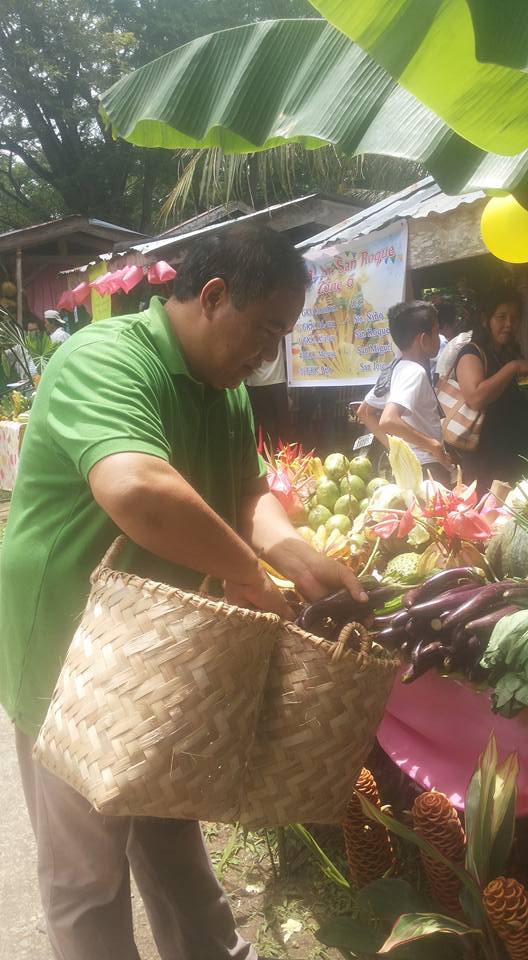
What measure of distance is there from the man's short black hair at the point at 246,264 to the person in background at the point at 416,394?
2.68 metres

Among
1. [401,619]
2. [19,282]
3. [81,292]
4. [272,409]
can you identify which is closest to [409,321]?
[401,619]

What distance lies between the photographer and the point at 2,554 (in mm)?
1693

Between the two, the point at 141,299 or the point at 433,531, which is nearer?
the point at 433,531

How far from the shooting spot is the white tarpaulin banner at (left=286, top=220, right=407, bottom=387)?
16.4ft

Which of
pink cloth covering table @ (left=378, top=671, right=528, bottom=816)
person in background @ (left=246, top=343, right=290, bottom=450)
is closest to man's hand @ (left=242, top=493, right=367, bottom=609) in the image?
pink cloth covering table @ (left=378, top=671, right=528, bottom=816)

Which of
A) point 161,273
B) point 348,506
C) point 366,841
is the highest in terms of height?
point 161,273

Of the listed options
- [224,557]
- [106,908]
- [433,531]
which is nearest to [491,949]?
[106,908]

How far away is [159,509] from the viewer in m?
1.35

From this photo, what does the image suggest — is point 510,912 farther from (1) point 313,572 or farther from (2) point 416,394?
(2) point 416,394

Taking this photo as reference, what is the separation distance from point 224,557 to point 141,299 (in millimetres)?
9767

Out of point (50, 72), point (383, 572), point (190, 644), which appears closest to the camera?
point (190, 644)

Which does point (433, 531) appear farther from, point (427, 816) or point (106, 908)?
point (106, 908)

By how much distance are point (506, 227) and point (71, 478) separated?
6.98 feet

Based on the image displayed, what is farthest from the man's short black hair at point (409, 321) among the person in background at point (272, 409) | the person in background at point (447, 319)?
the person in background at point (272, 409)
